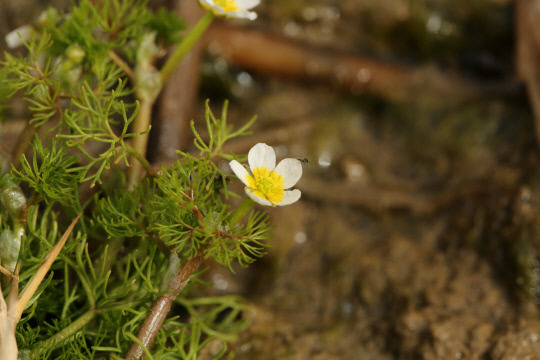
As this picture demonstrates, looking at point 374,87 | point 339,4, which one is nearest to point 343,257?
point 374,87

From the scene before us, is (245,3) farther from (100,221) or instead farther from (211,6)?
(100,221)

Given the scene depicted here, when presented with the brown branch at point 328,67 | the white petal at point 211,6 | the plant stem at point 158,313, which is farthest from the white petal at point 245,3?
the brown branch at point 328,67

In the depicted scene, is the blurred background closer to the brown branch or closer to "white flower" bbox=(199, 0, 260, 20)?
the brown branch

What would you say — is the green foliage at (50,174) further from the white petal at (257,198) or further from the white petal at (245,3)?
the white petal at (245,3)

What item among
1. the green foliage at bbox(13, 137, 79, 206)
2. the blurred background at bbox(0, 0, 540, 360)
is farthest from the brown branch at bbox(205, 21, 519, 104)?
the green foliage at bbox(13, 137, 79, 206)

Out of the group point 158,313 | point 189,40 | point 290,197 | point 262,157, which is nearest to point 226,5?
point 189,40
